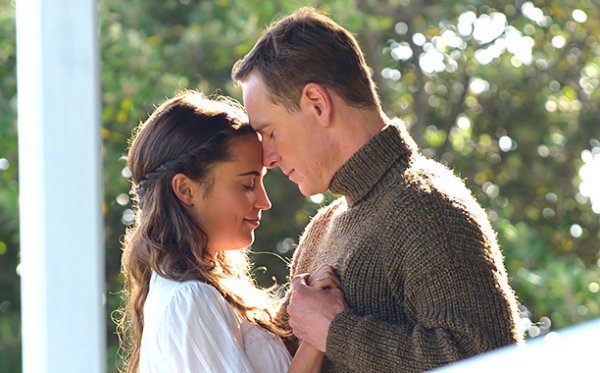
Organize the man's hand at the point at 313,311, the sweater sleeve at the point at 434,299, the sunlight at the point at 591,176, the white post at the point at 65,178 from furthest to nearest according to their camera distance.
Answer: the sunlight at the point at 591,176, the man's hand at the point at 313,311, the sweater sleeve at the point at 434,299, the white post at the point at 65,178

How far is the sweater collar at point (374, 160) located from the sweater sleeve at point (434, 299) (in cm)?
10

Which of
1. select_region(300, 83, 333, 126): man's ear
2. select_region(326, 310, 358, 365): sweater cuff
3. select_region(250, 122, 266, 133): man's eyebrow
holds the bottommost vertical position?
select_region(326, 310, 358, 365): sweater cuff

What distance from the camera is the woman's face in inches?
85.9

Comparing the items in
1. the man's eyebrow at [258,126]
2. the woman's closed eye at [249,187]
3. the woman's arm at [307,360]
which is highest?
the man's eyebrow at [258,126]

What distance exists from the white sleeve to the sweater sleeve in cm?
18

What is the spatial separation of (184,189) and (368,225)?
378mm

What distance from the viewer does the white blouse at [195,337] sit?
2.01 metres

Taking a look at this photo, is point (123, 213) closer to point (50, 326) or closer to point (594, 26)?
point (594, 26)

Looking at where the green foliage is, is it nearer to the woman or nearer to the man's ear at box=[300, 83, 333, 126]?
the woman

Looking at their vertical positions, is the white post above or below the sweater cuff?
above

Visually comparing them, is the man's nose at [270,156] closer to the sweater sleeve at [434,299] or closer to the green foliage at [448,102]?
the sweater sleeve at [434,299]

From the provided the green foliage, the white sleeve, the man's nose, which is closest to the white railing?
the white sleeve

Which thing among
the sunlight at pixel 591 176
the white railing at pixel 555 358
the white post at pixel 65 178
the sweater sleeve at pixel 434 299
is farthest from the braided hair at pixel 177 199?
the sunlight at pixel 591 176

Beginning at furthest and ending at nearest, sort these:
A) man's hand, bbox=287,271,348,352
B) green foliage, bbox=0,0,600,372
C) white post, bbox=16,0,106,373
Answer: green foliage, bbox=0,0,600,372
man's hand, bbox=287,271,348,352
white post, bbox=16,0,106,373
